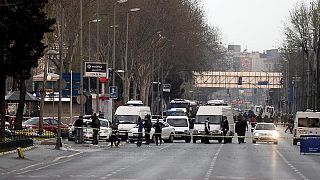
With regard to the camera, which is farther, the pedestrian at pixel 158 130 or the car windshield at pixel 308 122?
the car windshield at pixel 308 122

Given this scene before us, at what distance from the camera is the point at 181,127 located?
69.2m

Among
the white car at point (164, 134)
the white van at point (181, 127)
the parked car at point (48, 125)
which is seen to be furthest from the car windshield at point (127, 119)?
the white van at point (181, 127)

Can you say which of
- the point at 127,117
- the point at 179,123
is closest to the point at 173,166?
the point at 127,117

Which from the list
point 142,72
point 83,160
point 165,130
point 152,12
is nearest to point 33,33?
point 83,160

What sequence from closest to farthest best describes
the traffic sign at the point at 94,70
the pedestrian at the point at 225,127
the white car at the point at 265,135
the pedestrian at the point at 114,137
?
1. the pedestrian at the point at 114,137
2. the traffic sign at the point at 94,70
3. the pedestrian at the point at 225,127
4. the white car at the point at 265,135

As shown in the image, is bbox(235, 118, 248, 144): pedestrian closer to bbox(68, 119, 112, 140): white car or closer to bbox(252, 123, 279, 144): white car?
bbox(252, 123, 279, 144): white car

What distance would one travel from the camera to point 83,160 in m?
41.3

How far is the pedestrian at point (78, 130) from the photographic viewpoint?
55.5 metres

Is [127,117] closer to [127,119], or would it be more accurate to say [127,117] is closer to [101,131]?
[127,119]

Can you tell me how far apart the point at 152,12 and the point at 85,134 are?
36.7 meters

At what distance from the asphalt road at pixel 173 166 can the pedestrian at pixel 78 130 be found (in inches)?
267

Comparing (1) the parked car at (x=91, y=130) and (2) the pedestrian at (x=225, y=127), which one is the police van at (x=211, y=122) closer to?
(2) the pedestrian at (x=225, y=127)

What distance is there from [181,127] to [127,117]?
18.5ft

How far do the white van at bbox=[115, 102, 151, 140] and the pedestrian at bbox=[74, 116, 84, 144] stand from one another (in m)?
6.83
